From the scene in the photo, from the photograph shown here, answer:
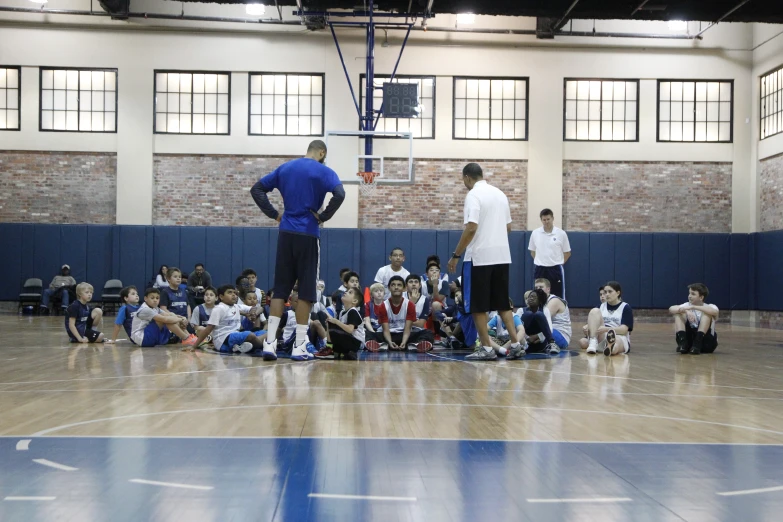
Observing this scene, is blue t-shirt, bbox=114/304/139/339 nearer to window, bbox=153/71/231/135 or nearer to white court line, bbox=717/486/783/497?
white court line, bbox=717/486/783/497

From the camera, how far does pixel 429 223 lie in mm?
17891

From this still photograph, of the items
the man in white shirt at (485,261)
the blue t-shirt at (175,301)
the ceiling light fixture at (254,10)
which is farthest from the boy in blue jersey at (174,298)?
the ceiling light fixture at (254,10)

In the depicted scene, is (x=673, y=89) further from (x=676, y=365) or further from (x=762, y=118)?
(x=676, y=365)

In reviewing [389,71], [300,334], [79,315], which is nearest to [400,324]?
[300,334]

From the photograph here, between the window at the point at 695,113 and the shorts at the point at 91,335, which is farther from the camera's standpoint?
the window at the point at 695,113

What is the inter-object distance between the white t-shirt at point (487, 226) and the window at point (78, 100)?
12.0m

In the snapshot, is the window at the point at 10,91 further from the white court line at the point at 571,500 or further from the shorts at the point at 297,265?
the white court line at the point at 571,500

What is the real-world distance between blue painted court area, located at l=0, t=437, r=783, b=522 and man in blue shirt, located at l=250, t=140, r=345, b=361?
12.7ft

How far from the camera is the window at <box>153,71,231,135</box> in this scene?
17766mm

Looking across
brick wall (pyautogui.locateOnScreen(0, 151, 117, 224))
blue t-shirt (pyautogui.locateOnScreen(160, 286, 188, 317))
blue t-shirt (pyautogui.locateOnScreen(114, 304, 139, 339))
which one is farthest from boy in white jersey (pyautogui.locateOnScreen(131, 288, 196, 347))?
brick wall (pyautogui.locateOnScreen(0, 151, 117, 224))

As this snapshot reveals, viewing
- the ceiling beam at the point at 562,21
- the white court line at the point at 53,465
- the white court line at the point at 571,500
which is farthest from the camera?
the ceiling beam at the point at 562,21

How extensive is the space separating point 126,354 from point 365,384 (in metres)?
3.46

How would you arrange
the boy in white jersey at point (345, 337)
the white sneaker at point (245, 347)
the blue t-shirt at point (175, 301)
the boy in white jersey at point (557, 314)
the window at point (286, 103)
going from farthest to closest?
1. the window at point (286, 103)
2. the blue t-shirt at point (175, 301)
3. the boy in white jersey at point (557, 314)
4. the white sneaker at point (245, 347)
5. the boy in white jersey at point (345, 337)

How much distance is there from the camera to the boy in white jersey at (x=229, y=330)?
8773 mm
